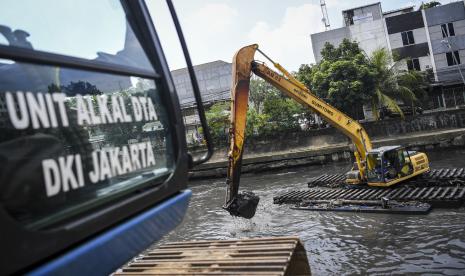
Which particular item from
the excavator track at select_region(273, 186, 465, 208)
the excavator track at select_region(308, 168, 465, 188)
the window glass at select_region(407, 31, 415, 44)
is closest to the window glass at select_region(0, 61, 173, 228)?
the excavator track at select_region(273, 186, 465, 208)

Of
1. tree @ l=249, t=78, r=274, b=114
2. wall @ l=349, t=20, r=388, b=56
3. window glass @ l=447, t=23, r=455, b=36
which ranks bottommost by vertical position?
tree @ l=249, t=78, r=274, b=114

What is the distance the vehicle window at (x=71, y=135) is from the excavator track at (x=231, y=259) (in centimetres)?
195

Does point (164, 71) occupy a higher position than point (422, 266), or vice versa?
point (164, 71)

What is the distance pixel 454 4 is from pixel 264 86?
611 inches

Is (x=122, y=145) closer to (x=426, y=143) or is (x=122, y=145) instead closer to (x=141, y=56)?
(x=141, y=56)

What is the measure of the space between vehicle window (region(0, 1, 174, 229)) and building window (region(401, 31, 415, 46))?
30751 mm

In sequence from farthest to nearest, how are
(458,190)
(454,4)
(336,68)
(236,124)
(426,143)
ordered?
(454,4), (336,68), (426,143), (458,190), (236,124)

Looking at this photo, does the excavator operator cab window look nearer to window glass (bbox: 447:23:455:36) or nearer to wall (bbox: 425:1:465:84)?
wall (bbox: 425:1:465:84)

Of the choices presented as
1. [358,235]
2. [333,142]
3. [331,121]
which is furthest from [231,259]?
[333,142]

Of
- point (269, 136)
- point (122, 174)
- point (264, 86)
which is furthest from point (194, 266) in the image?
point (264, 86)

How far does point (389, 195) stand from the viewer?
11.2m

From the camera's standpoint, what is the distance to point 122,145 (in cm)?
236

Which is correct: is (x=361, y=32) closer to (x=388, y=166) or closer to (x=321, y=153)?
(x=321, y=153)

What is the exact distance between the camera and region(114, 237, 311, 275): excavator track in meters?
4.07
